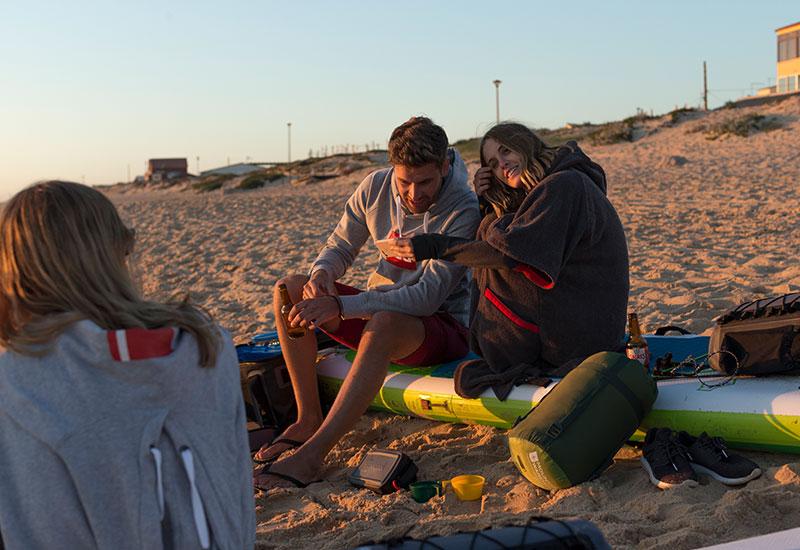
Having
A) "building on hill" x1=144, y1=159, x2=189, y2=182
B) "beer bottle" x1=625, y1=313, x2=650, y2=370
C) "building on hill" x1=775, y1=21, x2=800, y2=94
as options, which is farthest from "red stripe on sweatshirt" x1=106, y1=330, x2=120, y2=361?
"building on hill" x1=144, y1=159, x2=189, y2=182

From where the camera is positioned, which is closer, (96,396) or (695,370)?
(96,396)

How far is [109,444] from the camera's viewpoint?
6.05ft

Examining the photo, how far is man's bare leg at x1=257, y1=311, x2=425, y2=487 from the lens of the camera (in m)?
3.74

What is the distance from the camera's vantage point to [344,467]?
3918mm

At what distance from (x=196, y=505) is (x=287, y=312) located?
237cm

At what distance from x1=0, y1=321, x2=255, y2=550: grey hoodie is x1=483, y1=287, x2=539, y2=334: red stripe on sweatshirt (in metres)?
2.08

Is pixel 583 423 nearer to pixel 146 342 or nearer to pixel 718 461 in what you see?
pixel 718 461

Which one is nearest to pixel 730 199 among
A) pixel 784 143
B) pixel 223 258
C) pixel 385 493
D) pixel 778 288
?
pixel 778 288

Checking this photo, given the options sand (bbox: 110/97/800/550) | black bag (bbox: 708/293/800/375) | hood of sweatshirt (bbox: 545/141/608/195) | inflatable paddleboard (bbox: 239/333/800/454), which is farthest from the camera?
hood of sweatshirt (bbox: 545/141/608/195)

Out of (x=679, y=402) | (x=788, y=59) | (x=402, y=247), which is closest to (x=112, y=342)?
(x=402, y=247)

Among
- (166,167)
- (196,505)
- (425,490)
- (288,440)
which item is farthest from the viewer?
(166,167)

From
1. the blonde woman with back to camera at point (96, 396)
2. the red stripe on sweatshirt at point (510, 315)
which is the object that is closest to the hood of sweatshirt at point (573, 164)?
the red stripe on sweatshirt at point (510, 315)

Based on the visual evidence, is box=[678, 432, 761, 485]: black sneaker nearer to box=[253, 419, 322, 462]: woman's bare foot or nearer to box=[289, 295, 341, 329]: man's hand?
box=[289, 295, 341, 329]: man's hand

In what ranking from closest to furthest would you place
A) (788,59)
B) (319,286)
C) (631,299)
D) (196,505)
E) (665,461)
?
1. (196,505)
2. (665,461)
3. (319,286)
4. (631,299)
5. (788,59)
